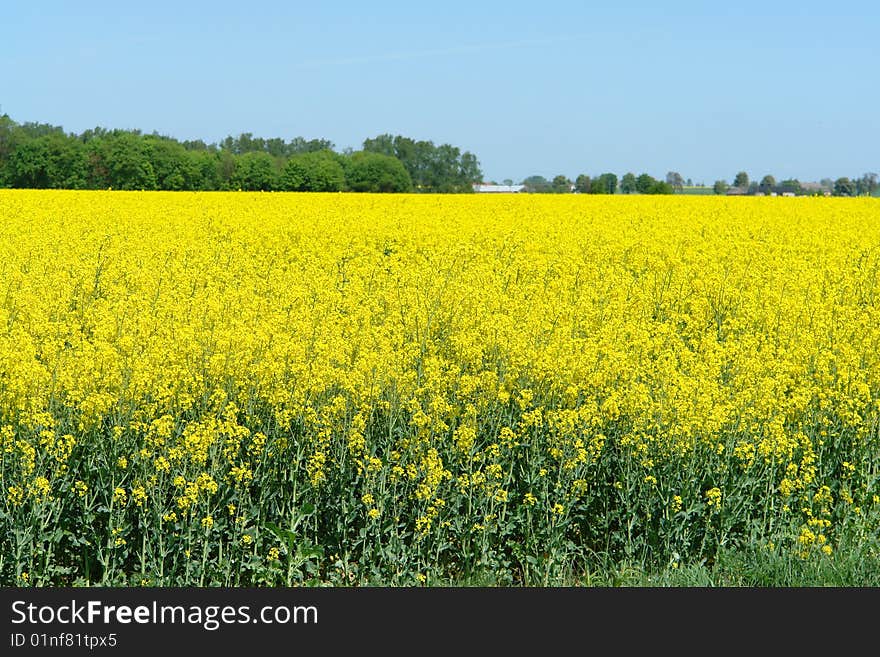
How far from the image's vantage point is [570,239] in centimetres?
1962

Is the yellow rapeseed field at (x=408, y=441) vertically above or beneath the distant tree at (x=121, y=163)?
beneath

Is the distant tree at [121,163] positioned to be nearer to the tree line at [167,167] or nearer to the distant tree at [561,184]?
the tree line at [167,167]

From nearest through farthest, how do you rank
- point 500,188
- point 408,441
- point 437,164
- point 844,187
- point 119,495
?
point 119,495, point 408,441, point 844,187, point 500,188, point 437,164

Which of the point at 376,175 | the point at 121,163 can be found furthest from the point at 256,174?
the point at 121,163

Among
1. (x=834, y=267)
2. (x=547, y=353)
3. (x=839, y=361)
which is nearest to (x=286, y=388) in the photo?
(x=547, y=353)

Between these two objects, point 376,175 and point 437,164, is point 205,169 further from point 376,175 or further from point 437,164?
point 437,164

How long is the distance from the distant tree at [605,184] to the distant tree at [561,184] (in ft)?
6.76

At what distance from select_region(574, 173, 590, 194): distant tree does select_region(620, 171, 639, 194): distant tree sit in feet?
9.89

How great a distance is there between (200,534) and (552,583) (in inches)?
88.3

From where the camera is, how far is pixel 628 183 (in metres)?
83.8

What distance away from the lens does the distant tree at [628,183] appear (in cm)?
8154

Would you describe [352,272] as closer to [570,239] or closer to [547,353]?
[570,239]

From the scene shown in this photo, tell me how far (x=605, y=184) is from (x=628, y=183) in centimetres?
286

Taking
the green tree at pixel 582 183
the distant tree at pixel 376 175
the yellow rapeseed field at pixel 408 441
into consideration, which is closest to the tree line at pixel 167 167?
the distant tree at pixel 376 175
